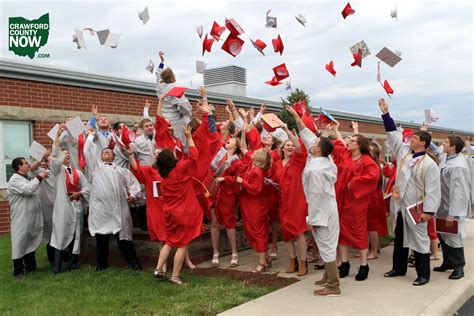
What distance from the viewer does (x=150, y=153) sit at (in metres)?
7.67

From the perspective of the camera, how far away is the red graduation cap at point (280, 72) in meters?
9.42

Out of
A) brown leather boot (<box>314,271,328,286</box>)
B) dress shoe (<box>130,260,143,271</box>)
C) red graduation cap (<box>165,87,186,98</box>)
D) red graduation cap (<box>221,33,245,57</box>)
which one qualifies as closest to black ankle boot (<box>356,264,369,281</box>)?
brown leather boot (<box>314,271,328,286</box>)

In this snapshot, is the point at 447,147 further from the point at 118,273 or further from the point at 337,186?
the point at 118,273

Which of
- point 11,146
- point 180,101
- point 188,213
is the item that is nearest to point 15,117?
point 11,146

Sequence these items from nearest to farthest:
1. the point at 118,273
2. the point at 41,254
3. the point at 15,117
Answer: the point at 118,273 < the point at 41,254 < the point at 15,117

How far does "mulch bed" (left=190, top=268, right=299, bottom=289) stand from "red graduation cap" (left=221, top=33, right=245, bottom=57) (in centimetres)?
393

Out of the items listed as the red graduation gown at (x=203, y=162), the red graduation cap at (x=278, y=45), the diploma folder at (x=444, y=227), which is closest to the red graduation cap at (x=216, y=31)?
the red graduation cap at (x=278, y=45)

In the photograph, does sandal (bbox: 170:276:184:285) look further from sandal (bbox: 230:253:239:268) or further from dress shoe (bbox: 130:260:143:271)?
sandal (bbox: 230:253:239:268)

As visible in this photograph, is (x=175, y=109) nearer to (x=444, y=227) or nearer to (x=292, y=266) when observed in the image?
(x=292, y=266)

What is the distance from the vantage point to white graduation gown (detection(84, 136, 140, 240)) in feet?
22.9

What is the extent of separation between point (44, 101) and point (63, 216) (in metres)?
5.13

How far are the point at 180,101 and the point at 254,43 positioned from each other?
8.34 ft

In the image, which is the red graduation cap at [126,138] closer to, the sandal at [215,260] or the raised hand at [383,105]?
the sandal at [215,260]

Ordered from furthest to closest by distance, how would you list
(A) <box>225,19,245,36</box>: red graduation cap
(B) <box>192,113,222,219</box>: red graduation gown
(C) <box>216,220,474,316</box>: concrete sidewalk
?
(A) <box>225,19,245,36</box>: red graduation cap, (B) <box>192,113,222,219</box>: red graduation gown, (C) <box>216,220,474,316</box>: concrete sidewalk
